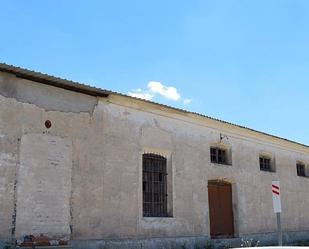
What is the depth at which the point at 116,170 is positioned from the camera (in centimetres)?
1205

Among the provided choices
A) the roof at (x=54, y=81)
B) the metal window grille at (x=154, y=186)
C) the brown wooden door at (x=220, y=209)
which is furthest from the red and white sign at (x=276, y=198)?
the brown wooden door at (x=220, y=209)

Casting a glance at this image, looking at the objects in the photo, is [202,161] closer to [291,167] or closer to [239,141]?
[239,141]

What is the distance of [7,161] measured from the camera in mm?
9922

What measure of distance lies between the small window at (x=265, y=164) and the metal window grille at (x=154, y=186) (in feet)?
19.9

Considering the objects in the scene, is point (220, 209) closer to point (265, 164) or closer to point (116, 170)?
point (265, 164)

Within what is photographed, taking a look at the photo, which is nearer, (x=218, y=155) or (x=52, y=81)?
(x=52, y=81)

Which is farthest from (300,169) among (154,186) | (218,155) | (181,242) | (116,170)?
(116,170)

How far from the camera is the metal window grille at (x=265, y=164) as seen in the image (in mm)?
18252

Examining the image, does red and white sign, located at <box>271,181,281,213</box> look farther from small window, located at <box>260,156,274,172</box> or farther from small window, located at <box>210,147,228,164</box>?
small window, located at <box>260,156,274,172</box>

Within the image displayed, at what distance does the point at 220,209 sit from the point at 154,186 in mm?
3446

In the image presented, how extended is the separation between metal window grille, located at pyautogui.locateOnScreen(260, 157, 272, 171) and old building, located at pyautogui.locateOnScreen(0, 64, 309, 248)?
0.89m

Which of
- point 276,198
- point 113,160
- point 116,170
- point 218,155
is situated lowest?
point 276,198

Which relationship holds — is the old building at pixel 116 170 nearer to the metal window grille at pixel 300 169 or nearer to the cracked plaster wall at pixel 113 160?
the cracked plaster wall at pixel 113 160

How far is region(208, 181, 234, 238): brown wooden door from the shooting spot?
→ 49.8 ft
